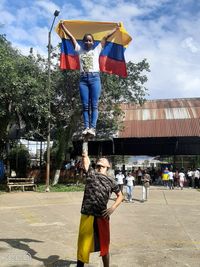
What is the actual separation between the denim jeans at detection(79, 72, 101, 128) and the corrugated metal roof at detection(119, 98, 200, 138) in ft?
75.4

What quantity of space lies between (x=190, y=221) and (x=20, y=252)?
6.22 meters

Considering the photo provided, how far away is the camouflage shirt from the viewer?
6.12 metres

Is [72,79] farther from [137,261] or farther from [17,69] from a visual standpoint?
[137,261]

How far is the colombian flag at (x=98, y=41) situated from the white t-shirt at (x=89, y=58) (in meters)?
A: 0.09

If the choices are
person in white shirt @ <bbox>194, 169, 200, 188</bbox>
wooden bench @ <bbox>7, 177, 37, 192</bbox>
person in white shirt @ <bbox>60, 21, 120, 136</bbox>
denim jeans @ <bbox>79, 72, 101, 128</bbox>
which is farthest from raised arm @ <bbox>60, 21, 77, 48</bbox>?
person in white shirt @ <bbox>194, 169, 200, 188</bbox>

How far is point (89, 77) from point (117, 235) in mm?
4643

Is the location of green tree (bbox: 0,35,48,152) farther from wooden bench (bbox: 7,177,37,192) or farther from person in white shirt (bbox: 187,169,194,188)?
person in white shirt (bbox: 187,169,194,188)

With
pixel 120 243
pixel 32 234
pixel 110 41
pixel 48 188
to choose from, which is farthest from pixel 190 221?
pixel 48 188

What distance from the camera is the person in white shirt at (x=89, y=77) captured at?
22.9ft

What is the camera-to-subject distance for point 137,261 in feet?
25.0

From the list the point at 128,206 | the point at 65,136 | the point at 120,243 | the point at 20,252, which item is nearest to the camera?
the point at 20,252

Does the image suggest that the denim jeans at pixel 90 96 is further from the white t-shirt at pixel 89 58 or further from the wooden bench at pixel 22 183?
the wooden bench at pixel 22 183

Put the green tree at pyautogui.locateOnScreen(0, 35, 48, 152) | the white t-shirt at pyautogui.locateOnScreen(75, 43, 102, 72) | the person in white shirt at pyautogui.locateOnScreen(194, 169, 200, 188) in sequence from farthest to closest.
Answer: the person in white shirt at pyautogui.locateOnScreen(194, 169, 200, 188) < the green tree at pyautogui.locateOnScreen(0, 35, 48, 152) < the white t-shirt at pyautogui.locateOnScreen(75, 43, 102, 72)

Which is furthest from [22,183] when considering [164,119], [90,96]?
[90,96]
